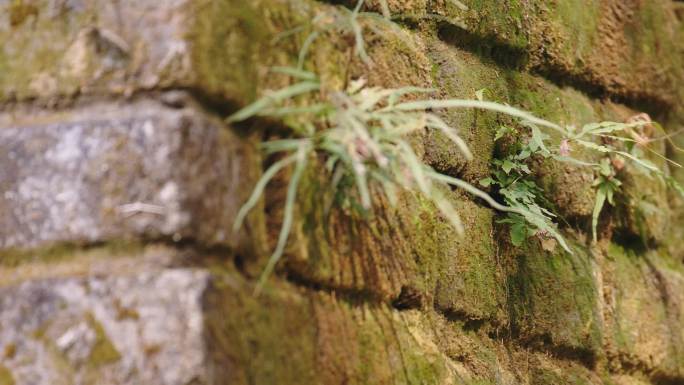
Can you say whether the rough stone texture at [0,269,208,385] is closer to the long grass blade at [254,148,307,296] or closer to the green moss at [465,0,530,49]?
the long grass blade at [254,148,307,296]

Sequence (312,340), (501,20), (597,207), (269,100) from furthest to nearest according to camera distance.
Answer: (597,207)
(501,20)
(312,340)
(269,100)

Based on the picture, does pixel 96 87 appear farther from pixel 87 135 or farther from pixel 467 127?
pixel 467 127

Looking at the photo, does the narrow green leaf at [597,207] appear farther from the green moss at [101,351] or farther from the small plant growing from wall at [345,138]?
the green moss at [101,351]

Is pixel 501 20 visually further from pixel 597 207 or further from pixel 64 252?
pixel 64 252

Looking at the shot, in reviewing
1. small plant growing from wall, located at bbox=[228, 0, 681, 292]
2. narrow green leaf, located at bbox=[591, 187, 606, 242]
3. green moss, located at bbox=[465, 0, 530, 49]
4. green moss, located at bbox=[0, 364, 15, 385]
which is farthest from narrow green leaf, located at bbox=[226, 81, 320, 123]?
narrow green leaf, located at bbox=[591, 187, 606, 242]

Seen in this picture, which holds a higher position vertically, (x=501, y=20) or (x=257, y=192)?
(x=501, y=20)

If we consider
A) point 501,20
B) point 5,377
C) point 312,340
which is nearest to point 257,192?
point 312,340

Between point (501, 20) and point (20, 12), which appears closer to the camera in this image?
point (20, 12)
